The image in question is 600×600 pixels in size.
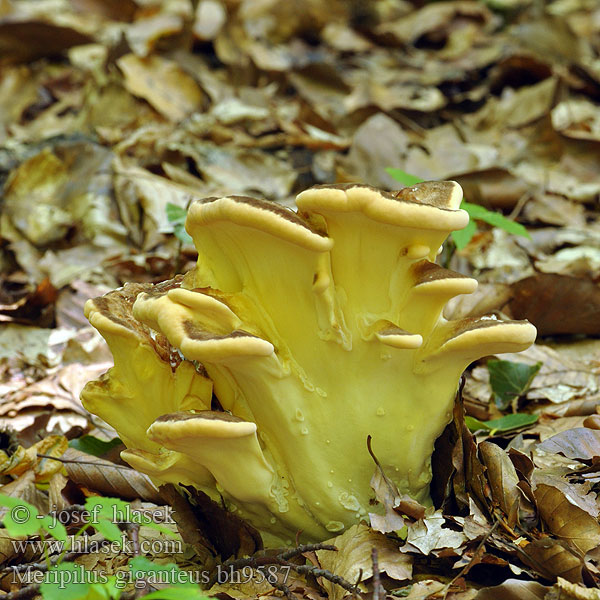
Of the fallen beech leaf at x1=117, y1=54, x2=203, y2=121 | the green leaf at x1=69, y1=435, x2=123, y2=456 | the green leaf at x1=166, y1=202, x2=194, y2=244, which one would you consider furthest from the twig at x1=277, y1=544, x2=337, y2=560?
the fallen beech leaf at x1=117, y1=54, x2=203, y2=121

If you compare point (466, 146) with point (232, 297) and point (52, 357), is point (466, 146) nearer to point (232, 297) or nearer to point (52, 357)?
point (52, 357)

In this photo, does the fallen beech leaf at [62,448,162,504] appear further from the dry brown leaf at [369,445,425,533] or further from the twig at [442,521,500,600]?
the twig at [442,521,500,600]

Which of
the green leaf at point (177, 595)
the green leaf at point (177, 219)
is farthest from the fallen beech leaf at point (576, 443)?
the green leaf at point (177, 219)

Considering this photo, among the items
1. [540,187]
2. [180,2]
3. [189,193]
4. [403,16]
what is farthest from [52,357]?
[403,16]

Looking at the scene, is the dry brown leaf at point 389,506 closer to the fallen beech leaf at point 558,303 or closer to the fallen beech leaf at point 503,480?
the fallen beech leaf at point 503,480

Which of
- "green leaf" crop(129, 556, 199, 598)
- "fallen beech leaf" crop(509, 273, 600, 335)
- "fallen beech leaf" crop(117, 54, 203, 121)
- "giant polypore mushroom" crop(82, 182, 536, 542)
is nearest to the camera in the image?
"green leaf" crop(129, 556, 199, 598)

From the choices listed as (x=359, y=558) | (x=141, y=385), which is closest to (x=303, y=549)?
(x=359, y=558)

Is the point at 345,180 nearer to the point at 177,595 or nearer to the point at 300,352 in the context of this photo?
the point at 300,352
